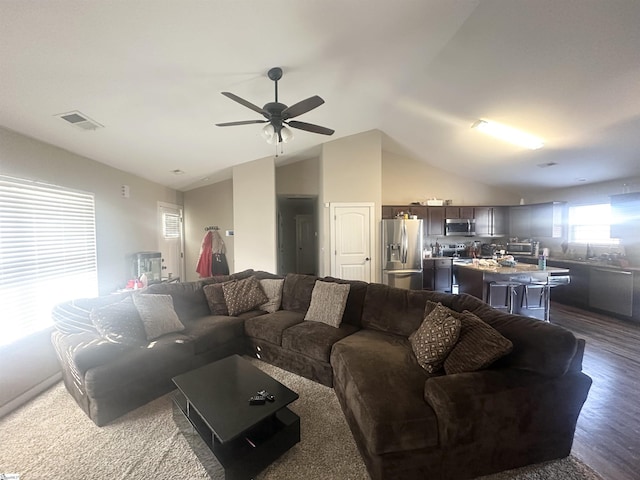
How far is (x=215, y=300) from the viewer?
3.33 metres

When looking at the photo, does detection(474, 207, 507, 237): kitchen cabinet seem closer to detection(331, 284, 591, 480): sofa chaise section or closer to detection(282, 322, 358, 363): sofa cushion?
detection(282, 322, 358, 363): sofa cushion

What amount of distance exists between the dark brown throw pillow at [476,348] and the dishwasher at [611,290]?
4377 mm

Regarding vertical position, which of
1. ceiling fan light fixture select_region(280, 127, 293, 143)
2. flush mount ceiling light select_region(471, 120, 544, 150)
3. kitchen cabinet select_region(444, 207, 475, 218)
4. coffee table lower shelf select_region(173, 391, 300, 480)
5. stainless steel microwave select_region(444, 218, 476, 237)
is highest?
flush mount ceiling light select_region(471, 120, 544, 150)

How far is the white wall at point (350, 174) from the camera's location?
5.29 metres

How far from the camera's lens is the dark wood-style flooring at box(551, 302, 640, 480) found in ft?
5.53

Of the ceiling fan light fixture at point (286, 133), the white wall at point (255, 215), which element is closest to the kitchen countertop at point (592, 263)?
the ceiling fan light fixture at point (286, 133)

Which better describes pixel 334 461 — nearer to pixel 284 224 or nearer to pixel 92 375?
pixel 92 375

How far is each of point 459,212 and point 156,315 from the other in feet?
20.9

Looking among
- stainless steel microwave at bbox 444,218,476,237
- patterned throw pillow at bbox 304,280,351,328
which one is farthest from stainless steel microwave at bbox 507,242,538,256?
patterned throw pillow at bbox 304,280,351,328

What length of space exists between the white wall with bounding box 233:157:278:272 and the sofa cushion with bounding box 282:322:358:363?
2.65 metres

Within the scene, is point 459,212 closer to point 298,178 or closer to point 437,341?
point 298,178

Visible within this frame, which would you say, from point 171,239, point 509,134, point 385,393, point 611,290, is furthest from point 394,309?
point 171,239

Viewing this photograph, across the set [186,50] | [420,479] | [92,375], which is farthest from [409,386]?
[186,50]

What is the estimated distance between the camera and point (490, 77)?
304 cm
